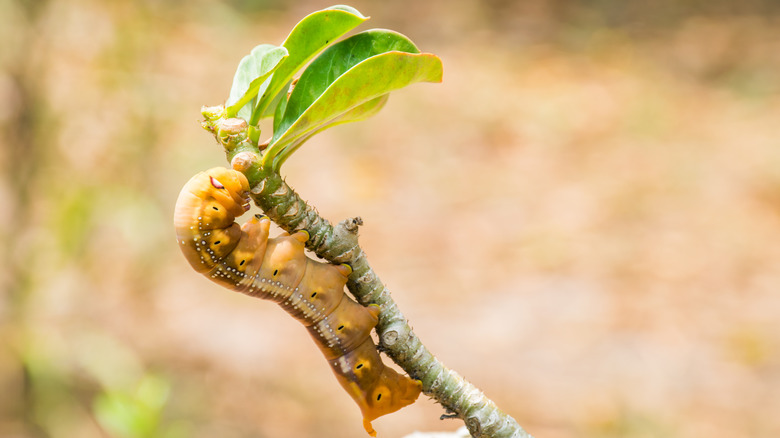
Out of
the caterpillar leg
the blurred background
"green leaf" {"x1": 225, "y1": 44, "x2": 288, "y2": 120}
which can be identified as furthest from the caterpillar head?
the blurred background

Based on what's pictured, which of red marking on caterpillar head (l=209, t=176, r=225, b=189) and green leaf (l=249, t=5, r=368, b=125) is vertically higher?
green leaf (l=249, t=5, r=368, b=125)

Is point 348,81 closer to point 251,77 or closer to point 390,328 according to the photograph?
point 251,77

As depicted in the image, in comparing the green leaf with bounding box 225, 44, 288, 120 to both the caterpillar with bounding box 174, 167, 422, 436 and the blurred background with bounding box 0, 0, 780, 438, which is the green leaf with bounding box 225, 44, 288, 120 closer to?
the caterpillar with bounding box 174, 167, 422, 436

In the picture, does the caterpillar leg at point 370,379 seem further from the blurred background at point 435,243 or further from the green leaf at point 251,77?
the blurred background at point 435,243

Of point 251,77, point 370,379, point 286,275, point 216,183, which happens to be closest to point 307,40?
point 251,77

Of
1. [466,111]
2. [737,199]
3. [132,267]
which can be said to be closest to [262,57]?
[132,267]

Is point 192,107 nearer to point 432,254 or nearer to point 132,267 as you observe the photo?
point 132,267

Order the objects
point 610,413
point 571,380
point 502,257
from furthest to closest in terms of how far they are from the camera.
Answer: point 502,257
point 571,380
point 610,413
